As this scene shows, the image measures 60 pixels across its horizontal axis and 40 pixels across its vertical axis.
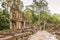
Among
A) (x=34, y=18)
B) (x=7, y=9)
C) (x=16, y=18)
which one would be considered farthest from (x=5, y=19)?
(x=34, y=18)

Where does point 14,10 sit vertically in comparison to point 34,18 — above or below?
above

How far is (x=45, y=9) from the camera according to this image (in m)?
19.5

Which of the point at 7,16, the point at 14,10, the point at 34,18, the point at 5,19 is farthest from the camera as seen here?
the point at 34,18

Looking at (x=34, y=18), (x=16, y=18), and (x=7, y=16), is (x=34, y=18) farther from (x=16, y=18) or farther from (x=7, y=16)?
(x=16, y=18)

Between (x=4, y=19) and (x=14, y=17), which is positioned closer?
(x=14, y=17)

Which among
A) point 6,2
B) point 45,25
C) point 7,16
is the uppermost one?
point 6,2

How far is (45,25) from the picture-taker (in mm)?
15508

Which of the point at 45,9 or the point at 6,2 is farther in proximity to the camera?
the point at 45,9

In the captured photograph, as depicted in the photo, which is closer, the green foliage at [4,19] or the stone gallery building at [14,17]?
the stone gallery building at [14,17]

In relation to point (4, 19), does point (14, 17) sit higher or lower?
higher

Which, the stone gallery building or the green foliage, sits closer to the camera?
the stone gallery building

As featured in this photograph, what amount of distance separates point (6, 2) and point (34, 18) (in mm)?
3968

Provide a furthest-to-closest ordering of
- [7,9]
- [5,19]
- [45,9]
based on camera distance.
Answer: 1. [45,9]
2. [7,9]
3. [5,19]

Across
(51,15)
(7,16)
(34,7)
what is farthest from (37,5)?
(7,16)
